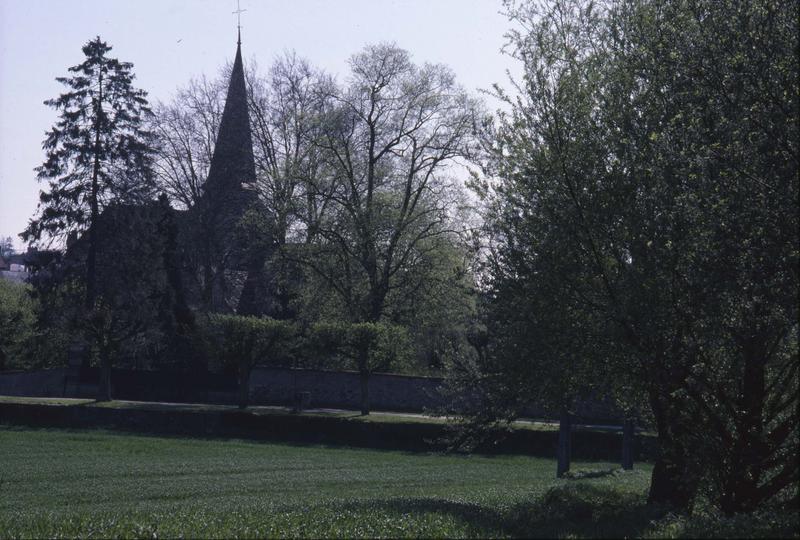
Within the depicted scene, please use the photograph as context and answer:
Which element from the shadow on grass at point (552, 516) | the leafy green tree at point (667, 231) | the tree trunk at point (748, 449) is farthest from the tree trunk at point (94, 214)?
the tree trunk at point (748, 449)

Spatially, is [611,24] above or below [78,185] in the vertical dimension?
below

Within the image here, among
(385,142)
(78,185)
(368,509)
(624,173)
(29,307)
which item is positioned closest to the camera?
(368,509)

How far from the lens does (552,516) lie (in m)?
11.5

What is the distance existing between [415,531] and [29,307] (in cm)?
5122

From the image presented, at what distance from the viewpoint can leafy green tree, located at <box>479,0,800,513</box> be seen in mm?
9945

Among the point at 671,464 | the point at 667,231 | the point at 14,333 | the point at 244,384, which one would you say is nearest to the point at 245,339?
the point at 244,384

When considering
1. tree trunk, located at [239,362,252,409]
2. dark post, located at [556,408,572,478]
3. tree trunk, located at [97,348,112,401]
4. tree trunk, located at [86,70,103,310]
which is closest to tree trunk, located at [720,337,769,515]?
dark post, located at [556,408,572,478]

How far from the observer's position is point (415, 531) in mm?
9141

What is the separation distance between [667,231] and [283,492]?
38.3 feet

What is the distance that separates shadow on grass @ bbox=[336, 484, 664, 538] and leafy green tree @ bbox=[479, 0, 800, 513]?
0.81 m


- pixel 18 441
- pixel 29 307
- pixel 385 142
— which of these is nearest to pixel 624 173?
pixel 18 441

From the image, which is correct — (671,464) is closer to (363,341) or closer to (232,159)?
(363,341)

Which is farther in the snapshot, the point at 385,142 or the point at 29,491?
the point at 385,142

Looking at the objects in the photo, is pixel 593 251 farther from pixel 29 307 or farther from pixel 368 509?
pixel 29 307
